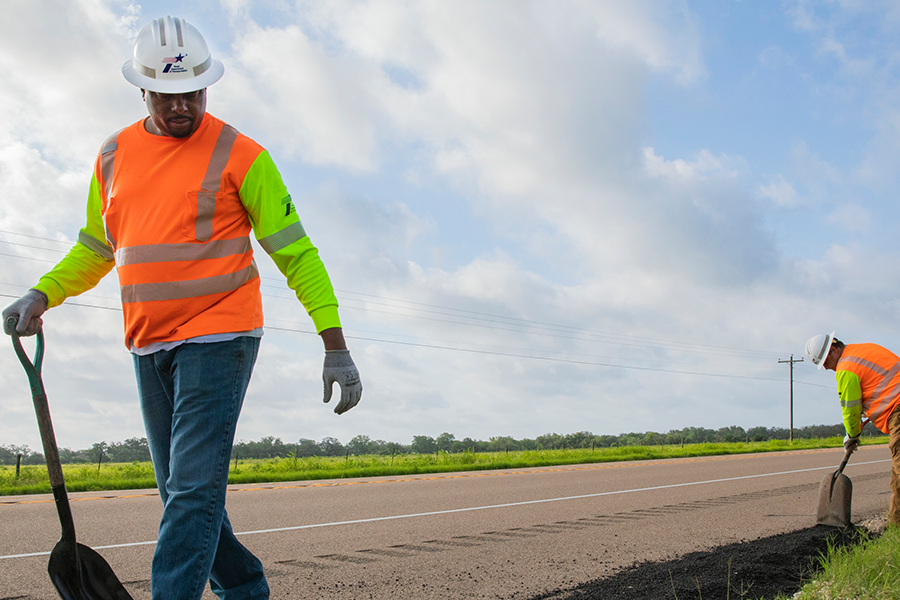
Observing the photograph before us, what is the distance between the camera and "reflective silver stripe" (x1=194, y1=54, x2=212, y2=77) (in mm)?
2586

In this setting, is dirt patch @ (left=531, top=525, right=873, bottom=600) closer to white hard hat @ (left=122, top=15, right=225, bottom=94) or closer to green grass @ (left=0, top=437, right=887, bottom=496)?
white hard hat @ (left=122, top=15, right=225, bottom=94)

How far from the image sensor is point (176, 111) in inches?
101

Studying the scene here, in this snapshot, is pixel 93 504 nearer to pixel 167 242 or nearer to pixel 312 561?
pixel 312 561

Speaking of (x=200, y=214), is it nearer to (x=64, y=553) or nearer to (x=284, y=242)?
(x=284, y=242)

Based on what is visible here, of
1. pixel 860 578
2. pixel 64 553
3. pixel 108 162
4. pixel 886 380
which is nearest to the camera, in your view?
pixel 64 553

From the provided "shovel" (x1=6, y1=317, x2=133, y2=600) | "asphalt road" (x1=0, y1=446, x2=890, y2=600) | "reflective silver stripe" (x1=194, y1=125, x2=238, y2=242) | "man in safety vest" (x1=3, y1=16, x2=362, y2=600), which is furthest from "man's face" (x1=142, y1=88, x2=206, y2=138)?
"asphalt road" (x1=0, y1=446, x2=890, y2=600)

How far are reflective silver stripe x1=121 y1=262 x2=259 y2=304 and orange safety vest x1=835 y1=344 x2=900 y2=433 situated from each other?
6.28 meters

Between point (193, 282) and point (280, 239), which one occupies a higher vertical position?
point (280, 239)

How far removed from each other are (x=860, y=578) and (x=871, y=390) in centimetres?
322

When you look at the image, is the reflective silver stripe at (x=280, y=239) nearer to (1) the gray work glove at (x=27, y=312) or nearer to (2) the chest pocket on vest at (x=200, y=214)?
(2) the chest pocket on vest at (x=200, y=214)

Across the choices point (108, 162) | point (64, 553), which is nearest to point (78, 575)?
point (64, 553)

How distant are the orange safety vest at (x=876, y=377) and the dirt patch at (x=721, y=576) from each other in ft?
4.43

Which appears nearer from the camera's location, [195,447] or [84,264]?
[195,447]

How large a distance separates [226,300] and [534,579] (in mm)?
3066
